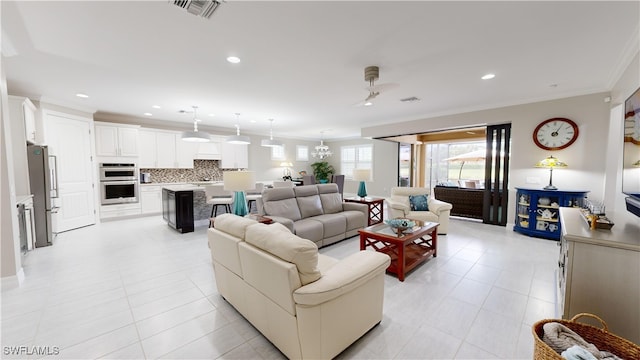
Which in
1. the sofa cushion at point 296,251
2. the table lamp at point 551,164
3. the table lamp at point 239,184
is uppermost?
the table lamp at point 551,164

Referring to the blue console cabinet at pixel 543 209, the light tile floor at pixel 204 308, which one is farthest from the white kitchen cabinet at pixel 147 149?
the blue console cabinet at pixel 543 209

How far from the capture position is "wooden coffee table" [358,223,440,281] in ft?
9.18

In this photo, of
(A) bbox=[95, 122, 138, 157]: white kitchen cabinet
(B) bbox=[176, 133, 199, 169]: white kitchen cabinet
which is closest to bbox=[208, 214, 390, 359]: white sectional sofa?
(A) bbox=[95, 122, 138, 157]: white kitchen cabinet

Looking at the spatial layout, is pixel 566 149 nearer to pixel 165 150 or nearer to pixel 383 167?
pixel 383 167

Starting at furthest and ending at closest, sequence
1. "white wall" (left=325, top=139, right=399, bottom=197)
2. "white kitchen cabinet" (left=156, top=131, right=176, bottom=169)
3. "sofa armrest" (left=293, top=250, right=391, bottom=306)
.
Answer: "white wall" (left=325, top=139, right=399, bottom=197)
"white kitchen cabinet" (left=156, top=131, right=176, bottom=169)
"sofa armrest" (left=293, top=250, right=391, bottom=306)

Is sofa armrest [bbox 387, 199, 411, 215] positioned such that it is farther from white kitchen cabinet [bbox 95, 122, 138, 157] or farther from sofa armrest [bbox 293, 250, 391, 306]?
white kitchen cabinet [bbox 95, 122, 138, 157]

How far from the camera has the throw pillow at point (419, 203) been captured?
4762 millimetres

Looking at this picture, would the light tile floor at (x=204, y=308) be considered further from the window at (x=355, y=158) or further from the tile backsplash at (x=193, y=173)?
the window at (x=355, y=158)

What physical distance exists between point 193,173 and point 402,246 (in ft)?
22.4

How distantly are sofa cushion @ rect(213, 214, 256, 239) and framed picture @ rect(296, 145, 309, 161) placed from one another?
8196 millimetres

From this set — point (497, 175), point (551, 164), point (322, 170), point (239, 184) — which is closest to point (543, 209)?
point (551, 164)

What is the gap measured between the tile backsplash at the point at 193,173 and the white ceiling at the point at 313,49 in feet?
8.35

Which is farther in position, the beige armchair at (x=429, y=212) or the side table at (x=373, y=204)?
the side table at (x=373, y=204)

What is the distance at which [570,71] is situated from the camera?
10.9ft
